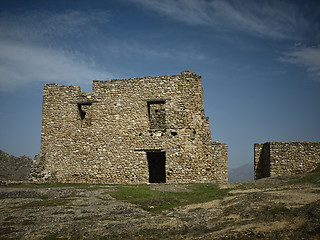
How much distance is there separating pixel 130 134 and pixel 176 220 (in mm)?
11142

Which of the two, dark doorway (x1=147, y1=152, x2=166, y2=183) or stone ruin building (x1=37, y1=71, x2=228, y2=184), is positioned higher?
stone ruin building (x1=37, y1=71, x2=228, y2=184)

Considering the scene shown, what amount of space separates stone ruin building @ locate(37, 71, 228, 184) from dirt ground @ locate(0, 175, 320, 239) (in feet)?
25.0

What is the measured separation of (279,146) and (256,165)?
2.27 meters

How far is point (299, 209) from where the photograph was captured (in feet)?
21.9

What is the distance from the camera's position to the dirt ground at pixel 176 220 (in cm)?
598

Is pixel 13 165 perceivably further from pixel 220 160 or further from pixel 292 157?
pixel 292 157

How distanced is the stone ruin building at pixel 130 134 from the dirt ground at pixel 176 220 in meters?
7.61

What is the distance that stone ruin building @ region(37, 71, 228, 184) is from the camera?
Result: 57.1 ft

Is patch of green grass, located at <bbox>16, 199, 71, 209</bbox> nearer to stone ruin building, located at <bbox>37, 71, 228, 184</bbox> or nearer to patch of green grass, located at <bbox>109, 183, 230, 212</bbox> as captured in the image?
patch of green grass, located at <bbox>109, 183, 230, 212</bbox>

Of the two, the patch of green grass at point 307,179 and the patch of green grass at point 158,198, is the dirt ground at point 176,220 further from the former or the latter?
the patch of green grass at point 307,179

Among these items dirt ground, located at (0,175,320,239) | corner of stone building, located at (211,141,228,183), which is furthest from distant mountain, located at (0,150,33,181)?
dirt ground, located at (0,175,320,239)

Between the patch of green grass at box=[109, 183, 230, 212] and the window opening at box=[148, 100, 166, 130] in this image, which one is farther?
the window opening at box=[148, 100, 166, 130]

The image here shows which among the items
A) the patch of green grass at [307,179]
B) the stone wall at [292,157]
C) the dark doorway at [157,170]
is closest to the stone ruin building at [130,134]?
the dark doorway at [157,170]

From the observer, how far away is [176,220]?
7.44 m
